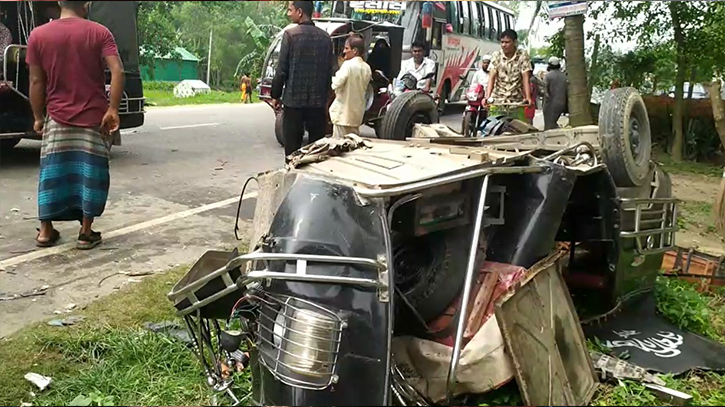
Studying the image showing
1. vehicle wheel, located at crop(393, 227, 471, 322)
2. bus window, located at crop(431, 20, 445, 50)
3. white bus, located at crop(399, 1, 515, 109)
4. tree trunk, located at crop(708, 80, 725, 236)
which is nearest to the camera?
vehicle wheel, located at crop(393, 227, 471, 322)

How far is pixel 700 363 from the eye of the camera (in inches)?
126

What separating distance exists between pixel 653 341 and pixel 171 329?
2.45 meters

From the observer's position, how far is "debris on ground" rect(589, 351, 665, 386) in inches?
112

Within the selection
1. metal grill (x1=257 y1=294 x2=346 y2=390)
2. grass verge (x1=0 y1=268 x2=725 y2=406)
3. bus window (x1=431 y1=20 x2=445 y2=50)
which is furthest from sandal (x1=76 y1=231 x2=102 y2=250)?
bus window (x1=431 y1=20 x2=445 y2=50)

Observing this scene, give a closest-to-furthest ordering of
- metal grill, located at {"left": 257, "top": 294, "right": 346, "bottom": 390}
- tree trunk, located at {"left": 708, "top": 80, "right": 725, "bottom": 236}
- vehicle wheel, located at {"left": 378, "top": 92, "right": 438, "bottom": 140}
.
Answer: metal grill, located at {"left": 257, "top": 294, "right": 346, "bottom": 390} < tree trunk, located at {"left": 708, "top": 80, "right": 725, "bottom": 236} < vehicle wheel, located at {"left": 378, "top": 92, "right": 438, "bottom": 140}

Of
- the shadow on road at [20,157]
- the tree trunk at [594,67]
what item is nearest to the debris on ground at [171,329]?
the shadow on road at [20,157]

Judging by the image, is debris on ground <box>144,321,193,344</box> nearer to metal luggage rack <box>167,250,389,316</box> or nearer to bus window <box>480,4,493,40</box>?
metal luggage rack <box>167,250,389,316</box>

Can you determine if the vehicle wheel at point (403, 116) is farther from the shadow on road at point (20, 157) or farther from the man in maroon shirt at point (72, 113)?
the shadow on road at point (20, 157)

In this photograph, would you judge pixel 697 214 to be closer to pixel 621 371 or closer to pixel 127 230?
pixel 621 371

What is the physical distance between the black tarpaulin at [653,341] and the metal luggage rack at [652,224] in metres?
0.33

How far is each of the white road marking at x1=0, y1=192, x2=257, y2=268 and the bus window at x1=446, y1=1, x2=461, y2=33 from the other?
34.2 feet

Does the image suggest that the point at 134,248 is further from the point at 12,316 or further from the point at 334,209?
the point at 334,209

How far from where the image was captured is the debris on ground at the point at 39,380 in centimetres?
276

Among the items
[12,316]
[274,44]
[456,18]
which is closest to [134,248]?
[12,316]
